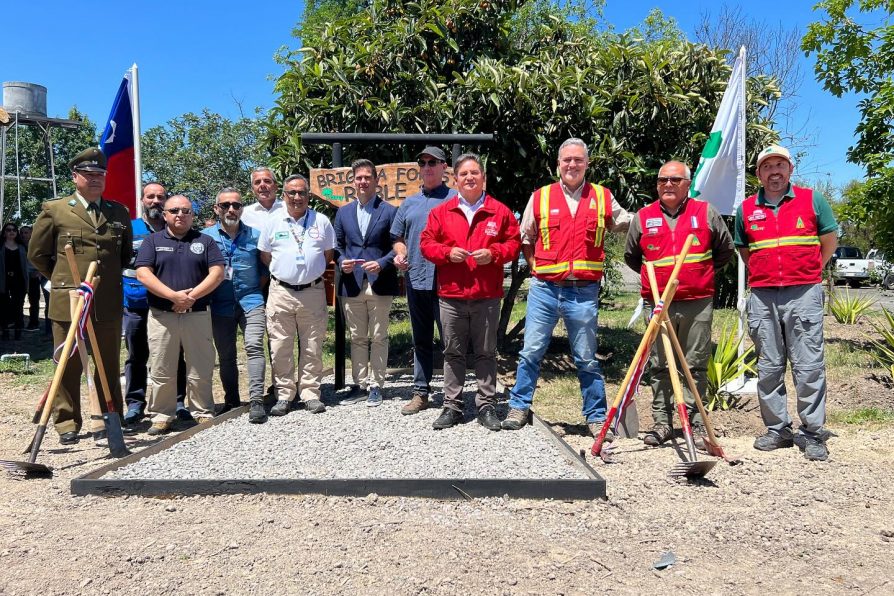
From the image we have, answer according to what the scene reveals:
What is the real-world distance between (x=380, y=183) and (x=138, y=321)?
266cm

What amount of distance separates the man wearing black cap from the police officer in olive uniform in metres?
2.26

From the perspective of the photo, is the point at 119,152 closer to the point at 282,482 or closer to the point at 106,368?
the point at 106,368

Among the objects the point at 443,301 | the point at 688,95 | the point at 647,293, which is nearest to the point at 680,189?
the point at 647,293

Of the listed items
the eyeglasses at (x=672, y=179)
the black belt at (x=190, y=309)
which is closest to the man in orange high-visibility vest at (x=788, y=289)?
the eyeglasses at (x=672, y=179)

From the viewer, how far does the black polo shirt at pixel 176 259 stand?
5297 millimetres

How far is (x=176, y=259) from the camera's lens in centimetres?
532

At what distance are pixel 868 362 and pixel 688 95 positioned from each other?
13.4 ft

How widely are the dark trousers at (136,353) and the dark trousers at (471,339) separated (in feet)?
8.12

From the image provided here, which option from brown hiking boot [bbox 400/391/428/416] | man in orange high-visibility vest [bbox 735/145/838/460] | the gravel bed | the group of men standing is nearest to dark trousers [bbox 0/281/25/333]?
the group of men standing

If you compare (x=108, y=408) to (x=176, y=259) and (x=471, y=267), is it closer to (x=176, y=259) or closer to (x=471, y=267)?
(x=176, y=259)

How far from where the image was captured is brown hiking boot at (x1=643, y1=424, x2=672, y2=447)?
4.87m

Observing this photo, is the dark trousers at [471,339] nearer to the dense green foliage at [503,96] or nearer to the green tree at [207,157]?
the dense green foliage at [503,96]

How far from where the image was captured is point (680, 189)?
15.5 ft

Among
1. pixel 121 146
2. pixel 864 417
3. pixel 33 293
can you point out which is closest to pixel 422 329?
pixel 864 417
